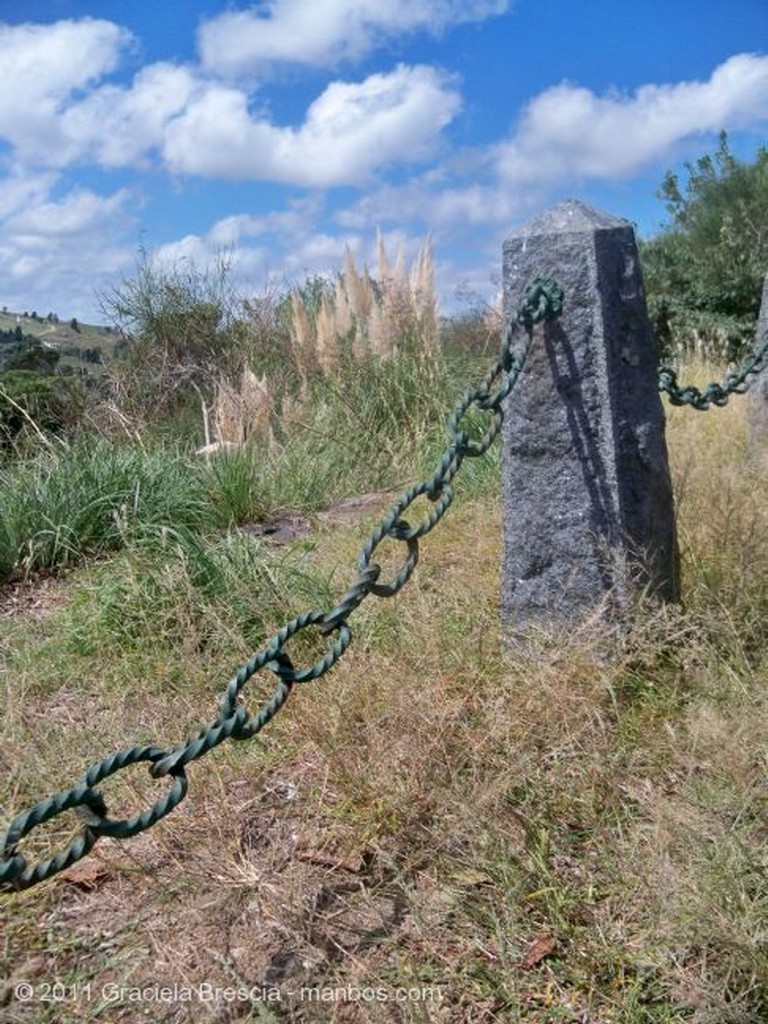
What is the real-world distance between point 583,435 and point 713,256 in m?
14.4

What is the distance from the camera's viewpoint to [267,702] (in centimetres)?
200

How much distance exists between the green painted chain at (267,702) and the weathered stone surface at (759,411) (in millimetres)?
2774

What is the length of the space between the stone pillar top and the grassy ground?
1114 millimetres

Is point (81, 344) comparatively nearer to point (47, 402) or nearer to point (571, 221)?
point (47, 402)

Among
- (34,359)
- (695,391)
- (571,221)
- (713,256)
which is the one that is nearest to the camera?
(571,221)

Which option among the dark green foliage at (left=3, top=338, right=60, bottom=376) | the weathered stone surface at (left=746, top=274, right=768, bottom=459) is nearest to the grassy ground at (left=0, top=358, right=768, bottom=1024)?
the weathered stone surface at (left=746, top=274, right=768, bottom=459)

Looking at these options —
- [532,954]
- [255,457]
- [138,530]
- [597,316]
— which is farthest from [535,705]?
[255,457]

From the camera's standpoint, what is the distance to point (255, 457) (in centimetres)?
640

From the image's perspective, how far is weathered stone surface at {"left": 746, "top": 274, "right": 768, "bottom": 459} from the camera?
4988 mm

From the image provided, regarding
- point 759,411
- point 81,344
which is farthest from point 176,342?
point 759,411

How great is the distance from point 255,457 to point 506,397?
3.83 metres

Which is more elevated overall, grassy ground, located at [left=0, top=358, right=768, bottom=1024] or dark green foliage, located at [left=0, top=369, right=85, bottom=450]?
dark green foliage, located at [left=0, top=369, right=85, bottom=450]

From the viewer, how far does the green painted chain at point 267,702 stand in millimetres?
1440

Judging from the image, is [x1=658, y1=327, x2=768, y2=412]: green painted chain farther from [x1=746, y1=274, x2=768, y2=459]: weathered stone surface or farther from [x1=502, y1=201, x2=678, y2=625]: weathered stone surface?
[x1=746, y1=274, x2=768, y2=459]: weathered stone surface
